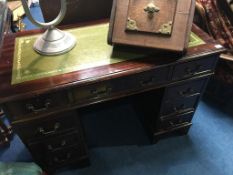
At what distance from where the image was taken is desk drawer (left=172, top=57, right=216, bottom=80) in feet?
3.12

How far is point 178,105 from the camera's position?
1.20 meters

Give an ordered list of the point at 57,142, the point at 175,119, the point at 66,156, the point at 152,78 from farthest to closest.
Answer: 1. the point at 175,119
2. the point at 66,156
3. the point at 57,142
4. the point at 152,78

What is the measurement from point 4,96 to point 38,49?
0.27 m

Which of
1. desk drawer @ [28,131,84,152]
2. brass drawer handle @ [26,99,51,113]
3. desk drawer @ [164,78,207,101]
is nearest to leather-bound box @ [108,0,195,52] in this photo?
desk drawer @ [164,78,207,101]

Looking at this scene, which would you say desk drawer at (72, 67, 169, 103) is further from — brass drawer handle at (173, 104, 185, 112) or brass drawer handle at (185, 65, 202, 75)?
brass drawer handle at (173, 104, 185, 112)

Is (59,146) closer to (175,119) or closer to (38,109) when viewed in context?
(38,109)

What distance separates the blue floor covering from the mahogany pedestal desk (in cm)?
23

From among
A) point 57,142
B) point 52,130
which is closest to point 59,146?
point 57,142

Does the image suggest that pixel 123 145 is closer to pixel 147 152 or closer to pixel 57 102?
pixel 147 152

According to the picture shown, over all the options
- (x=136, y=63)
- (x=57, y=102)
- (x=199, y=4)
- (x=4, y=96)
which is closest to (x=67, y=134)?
(x=57, y=102)

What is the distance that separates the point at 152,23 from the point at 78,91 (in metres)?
0.43

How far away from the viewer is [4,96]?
2.45 feet

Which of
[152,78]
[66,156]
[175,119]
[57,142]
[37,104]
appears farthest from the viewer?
[175,119]

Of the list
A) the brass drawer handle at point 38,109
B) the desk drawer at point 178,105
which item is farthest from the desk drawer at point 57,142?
the desk drawer at point 178,105
